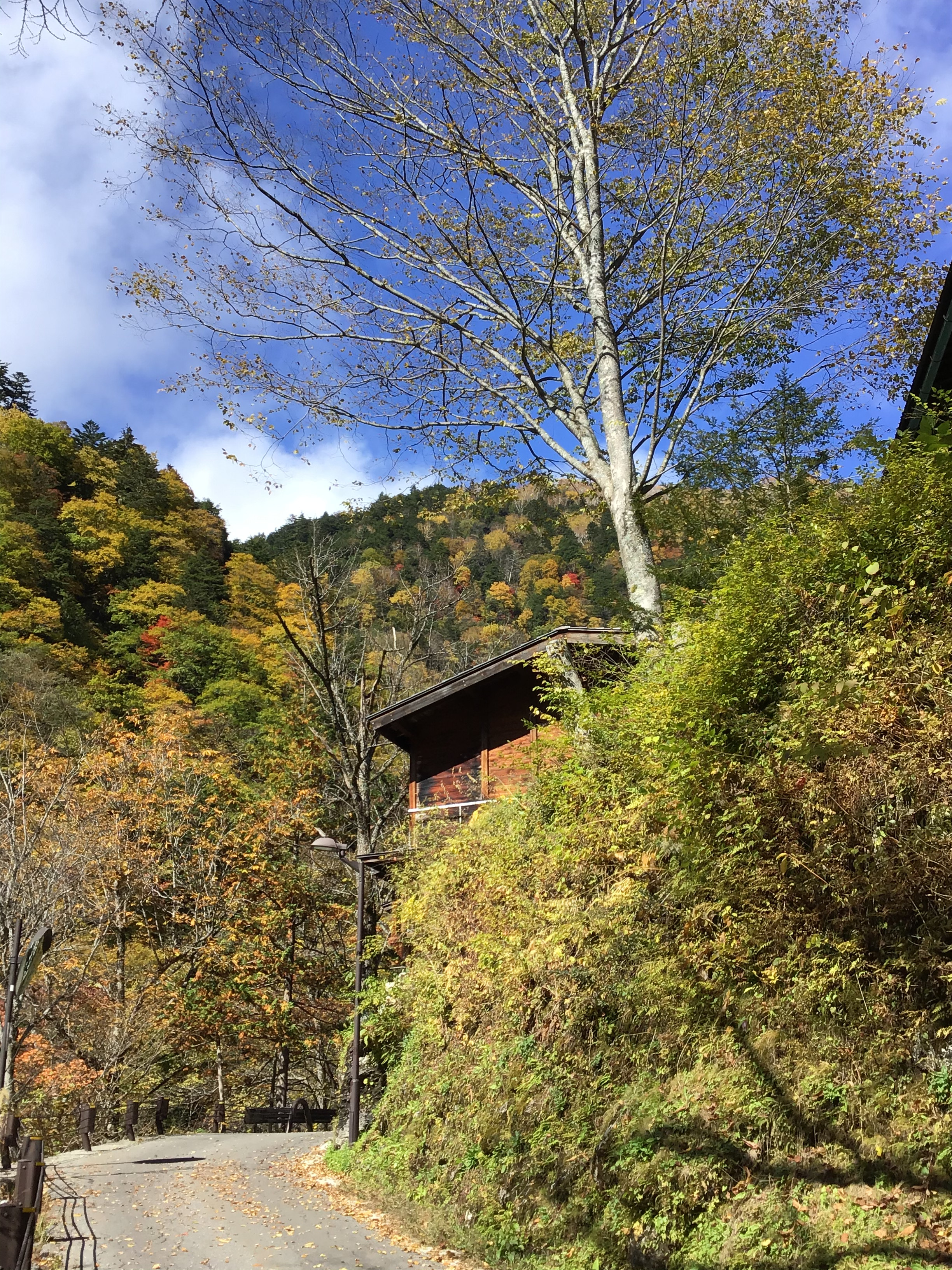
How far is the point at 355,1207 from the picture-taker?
1098cm

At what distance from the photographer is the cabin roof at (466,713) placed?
54.7 ft

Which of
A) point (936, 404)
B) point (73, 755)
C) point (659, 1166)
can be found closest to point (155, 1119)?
point (73, 755)

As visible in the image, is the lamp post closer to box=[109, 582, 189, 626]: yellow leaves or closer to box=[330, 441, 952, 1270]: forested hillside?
box=[330, 441, 952, 1270]: forested hillside

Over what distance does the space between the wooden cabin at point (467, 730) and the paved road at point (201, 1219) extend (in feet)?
22.8

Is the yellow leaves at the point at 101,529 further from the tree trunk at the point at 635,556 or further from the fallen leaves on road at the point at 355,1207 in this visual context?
the tree trunk at the point at 635,556

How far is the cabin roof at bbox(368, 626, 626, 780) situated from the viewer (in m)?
16.7

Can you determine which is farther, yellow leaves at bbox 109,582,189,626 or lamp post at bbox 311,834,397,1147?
yellow leaves at bbox 109,582,189,626

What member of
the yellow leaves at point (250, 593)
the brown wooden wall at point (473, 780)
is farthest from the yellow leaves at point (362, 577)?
the brown wooden wall at point (473, 780)

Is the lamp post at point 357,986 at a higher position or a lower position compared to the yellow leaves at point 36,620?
lower

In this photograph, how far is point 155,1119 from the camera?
73.6 ft

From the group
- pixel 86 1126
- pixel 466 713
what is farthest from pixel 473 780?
pixel 86 1126

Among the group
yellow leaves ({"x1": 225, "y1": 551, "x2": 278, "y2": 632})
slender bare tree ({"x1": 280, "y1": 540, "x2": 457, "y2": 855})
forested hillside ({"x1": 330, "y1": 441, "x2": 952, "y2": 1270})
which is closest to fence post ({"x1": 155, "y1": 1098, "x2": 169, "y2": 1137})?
slender bare tree ({"x1": 280, "y1": 540, "x2": 457, "y2": 855})

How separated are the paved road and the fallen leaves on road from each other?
5.6 inches

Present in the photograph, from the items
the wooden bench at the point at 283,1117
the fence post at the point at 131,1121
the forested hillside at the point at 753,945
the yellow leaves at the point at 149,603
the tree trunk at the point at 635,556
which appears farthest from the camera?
the yellow leaves at the point at 149,603
